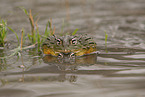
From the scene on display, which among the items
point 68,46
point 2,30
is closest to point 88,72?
point 68,46

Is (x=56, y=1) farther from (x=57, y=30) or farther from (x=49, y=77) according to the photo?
(x=49, y=77)

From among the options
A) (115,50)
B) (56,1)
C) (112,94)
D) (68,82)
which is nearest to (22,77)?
(68,82)

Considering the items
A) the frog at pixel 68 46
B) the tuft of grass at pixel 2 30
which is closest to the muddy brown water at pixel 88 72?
the frog at pixel 68 46

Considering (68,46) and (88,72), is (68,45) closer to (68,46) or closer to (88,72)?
(68,46)

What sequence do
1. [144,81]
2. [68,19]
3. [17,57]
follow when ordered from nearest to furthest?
[144,81] → [17,57] → [68,19]

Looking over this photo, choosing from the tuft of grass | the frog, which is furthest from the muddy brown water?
the tuft of grass

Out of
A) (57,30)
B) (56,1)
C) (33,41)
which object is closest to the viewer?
(33,41)

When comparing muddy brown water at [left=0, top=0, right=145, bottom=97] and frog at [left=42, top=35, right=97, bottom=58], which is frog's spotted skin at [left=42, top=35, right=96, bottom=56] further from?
muddy brown water at [left=0, top=0, right=145, bottom=97]
